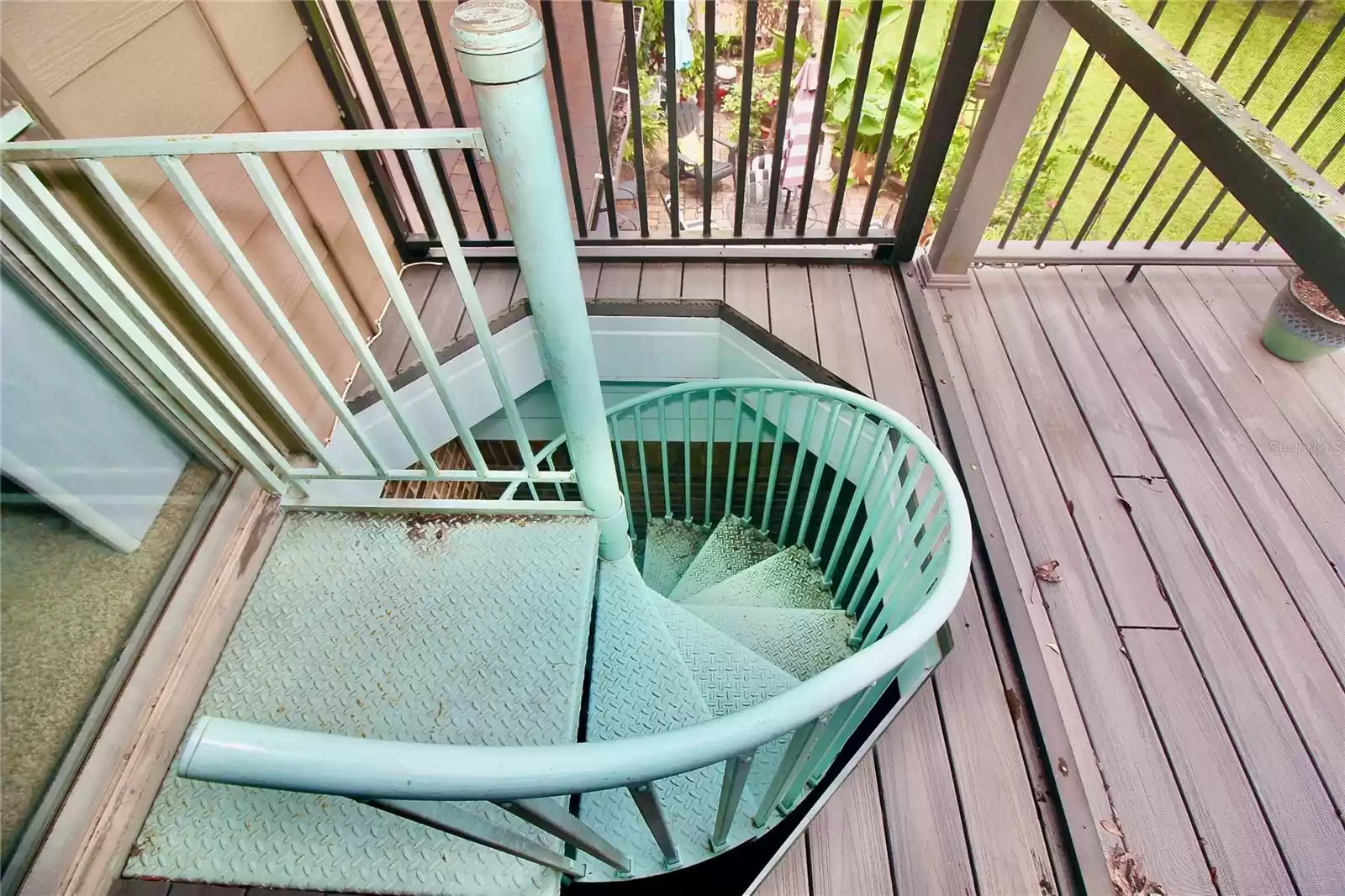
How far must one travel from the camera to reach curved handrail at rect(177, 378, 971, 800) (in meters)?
0.55

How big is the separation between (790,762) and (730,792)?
4.2 inches

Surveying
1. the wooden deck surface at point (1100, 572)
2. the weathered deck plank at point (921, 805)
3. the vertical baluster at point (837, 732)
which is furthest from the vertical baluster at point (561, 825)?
the weathered deck plank at point (921, 805)

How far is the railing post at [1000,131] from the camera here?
5.60ft

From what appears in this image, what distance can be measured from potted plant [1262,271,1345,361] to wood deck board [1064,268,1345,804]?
0.41 m

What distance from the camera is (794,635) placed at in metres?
2.00

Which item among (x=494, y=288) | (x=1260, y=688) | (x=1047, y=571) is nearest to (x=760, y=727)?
(x=1047, y=571)

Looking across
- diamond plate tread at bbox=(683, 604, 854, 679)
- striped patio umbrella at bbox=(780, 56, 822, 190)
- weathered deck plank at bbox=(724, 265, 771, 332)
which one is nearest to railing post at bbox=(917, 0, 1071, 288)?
weathered deck plank at bbox=(724, 265, 771, 332)

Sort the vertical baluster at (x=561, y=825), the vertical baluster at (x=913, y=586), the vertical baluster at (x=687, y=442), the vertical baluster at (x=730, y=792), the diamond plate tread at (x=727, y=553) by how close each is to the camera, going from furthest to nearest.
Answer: the diamond plate tread at (x=727, y=553), the vertical baluster at (x=687, y=442), the vertical baluster at (x=913, y=586), the vertical baluster at (x=730, y=792), the vertical baluster at (x=561, y=825)

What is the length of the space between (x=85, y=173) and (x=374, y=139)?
1.76ft

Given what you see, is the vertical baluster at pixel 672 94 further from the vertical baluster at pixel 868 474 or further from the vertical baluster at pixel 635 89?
the vertical baluster at pixel 868 474

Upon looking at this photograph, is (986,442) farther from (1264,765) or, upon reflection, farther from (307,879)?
(307,879)

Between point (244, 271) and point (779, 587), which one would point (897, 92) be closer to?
point (779, 587)

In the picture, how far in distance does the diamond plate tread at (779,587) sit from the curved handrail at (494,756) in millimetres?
1376

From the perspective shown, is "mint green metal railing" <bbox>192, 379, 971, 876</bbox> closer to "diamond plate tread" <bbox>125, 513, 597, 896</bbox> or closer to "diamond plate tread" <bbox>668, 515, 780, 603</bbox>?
"diamond plate tread" <bbox>668, 515, 780, 603</bbox>
